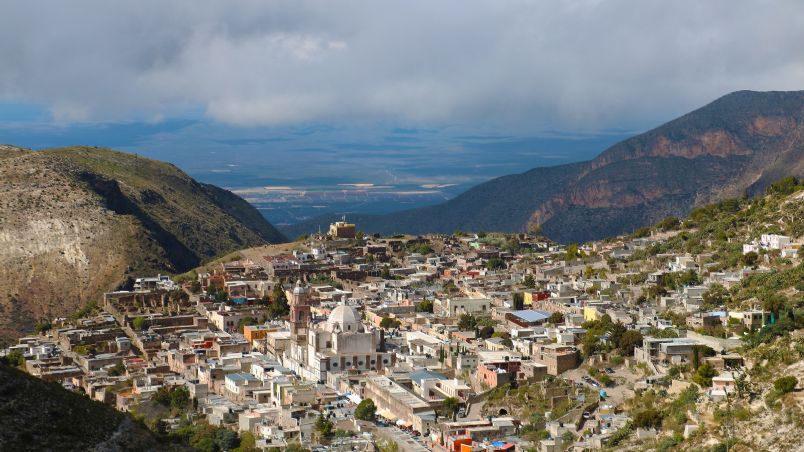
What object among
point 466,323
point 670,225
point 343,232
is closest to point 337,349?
point 466,323

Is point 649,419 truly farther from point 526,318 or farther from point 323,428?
point 526,318

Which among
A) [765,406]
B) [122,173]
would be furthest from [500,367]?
[122,173]

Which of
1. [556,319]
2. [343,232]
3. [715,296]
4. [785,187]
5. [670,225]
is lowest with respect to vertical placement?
[556,319]

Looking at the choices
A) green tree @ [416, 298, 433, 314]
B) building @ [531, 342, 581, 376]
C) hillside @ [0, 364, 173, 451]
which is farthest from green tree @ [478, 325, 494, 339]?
hillside @ [0, 364, 173, 451]

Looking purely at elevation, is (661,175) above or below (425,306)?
above

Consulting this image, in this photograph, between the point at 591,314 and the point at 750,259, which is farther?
the point at 750,259

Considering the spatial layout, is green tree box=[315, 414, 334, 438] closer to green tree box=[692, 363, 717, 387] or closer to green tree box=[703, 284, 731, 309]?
green tree box=[692, 363, 717, 387]
